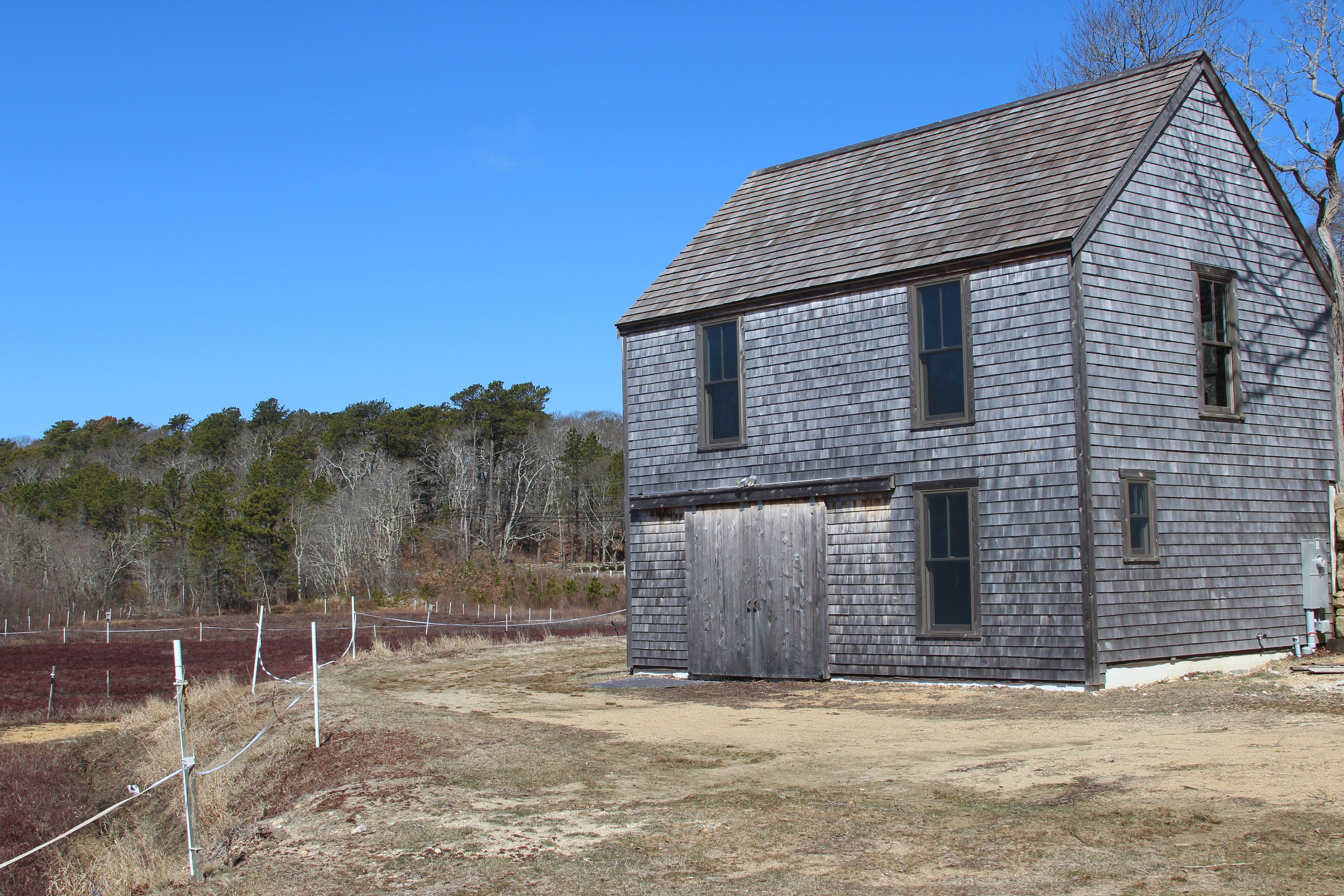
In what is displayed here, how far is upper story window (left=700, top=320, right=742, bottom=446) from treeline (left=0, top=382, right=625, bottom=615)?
135 feet

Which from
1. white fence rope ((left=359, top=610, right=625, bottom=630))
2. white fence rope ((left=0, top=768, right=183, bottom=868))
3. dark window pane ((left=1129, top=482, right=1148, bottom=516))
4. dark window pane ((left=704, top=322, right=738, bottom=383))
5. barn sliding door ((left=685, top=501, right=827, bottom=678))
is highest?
dark window pane ((left=704, top=322, right=738, bottom=383))

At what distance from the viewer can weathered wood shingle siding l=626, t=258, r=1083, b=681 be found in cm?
1510

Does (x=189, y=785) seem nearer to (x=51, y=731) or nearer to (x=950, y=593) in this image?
(x=950, y=593)

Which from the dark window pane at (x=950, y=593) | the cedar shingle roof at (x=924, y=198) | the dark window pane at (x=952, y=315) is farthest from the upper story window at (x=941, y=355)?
the dark window pane at (x=950, y=593)

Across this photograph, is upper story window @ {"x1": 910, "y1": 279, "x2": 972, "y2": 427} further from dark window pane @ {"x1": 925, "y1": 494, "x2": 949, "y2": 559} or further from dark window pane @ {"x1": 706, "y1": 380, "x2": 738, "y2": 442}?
dark window pane @ {"x1": 706, "y1": 380, "x2": 738, "y2": 442}

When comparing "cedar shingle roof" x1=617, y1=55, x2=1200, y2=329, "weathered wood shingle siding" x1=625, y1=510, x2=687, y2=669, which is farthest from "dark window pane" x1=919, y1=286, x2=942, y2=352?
"weathered wood shingle siding" x1=625, y1=510, x2=687, y2=669

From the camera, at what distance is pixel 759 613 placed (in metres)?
18.1

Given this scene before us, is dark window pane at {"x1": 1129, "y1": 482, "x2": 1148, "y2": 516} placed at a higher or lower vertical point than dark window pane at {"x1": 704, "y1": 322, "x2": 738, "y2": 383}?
lower

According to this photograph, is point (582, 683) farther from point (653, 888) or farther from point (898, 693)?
point (653, 888)

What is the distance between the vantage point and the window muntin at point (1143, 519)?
15.2m

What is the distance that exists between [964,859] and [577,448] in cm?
7551

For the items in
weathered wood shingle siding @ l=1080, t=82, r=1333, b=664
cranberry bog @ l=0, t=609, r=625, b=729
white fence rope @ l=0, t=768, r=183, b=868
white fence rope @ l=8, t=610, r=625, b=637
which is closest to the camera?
white fence rope @ l=0, t=768, r=183, b=868

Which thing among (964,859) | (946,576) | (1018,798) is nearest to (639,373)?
(946,576)

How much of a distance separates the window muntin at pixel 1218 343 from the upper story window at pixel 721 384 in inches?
253
